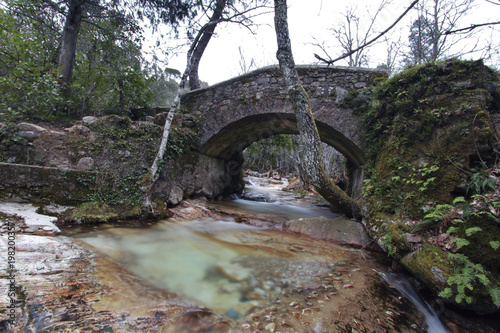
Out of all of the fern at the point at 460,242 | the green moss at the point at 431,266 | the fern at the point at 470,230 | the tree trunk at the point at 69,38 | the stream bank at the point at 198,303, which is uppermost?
the tree trunk at the point at 69,38

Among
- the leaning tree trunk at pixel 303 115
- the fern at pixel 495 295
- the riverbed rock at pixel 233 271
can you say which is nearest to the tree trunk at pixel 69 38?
the leaning tree trunk at pixel 303 115

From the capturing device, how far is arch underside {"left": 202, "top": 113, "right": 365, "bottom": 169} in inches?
213

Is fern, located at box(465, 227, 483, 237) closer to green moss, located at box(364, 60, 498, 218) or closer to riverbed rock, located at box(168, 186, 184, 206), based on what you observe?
green moss, located at box(364, 60, 498, 218)

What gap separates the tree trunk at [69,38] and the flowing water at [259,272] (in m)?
5.62

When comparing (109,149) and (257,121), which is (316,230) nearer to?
(257,121)

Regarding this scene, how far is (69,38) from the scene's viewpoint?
6258 mm

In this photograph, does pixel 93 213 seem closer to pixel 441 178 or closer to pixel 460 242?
pixel 460 242

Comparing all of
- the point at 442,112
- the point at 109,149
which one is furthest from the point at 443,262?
the point at 109,149

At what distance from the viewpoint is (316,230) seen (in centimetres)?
394

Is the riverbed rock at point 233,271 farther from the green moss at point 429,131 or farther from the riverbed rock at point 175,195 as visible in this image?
the riverbed rock at point 175,195

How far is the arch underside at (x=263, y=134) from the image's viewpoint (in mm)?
5398

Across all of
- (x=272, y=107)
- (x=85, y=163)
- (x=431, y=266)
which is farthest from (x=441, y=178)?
(x=85, y=163)

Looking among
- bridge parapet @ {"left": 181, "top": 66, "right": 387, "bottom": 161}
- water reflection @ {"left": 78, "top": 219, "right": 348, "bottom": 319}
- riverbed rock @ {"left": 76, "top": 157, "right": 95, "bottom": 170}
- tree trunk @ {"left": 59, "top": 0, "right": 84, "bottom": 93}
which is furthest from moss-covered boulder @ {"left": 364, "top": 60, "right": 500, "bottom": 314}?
tree trunk @ {"left": 59, "top": 0, "right": 84, "bottom": 93}

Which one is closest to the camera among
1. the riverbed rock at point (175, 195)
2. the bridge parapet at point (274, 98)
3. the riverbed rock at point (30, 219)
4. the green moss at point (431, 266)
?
the green moss at point (431, 266)
